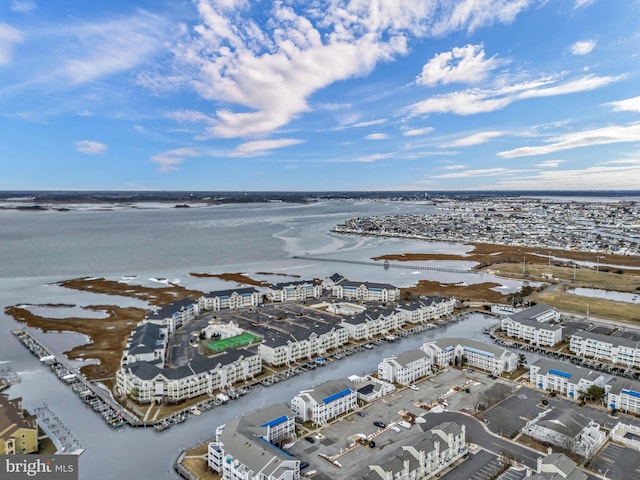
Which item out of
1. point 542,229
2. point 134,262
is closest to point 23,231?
point 134,262

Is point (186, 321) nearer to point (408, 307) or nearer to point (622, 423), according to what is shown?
point (408, 307)

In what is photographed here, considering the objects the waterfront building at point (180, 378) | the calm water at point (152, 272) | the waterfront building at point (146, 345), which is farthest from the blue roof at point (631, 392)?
the waterfront building at point (146, 345)

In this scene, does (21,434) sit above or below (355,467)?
above

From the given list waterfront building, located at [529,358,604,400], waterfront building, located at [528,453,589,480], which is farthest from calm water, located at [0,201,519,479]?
waterfront building, located at [528,453,589,480]

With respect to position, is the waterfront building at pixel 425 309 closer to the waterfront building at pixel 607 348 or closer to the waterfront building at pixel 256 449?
the waterfront building at pixel 607 348

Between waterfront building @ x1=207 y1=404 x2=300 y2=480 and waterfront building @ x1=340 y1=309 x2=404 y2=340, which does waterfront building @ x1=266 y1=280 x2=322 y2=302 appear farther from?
waterfront building @ x1=207 y1=404 x2=300 y2=480

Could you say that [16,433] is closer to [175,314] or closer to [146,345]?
[146,345]
